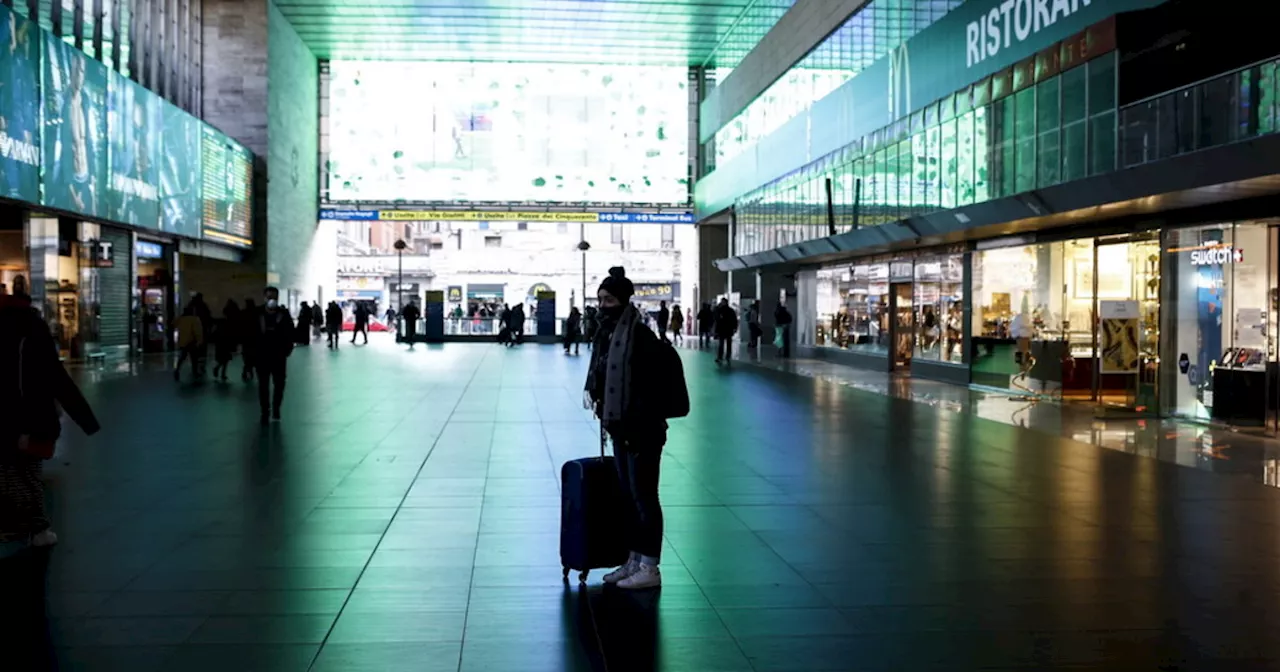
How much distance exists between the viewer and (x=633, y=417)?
19.2ft

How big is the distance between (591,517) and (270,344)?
31.3ft

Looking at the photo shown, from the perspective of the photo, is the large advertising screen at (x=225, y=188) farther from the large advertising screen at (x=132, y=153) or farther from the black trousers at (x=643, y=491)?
the black trousers at (x=643, y=491)

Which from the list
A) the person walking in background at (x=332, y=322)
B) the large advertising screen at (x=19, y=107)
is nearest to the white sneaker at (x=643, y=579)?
the large advertising screen at (x=19, y=107)

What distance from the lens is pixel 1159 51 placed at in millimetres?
16516

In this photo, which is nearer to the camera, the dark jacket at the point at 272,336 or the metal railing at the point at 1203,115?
the metal railing at the point at 1203,115

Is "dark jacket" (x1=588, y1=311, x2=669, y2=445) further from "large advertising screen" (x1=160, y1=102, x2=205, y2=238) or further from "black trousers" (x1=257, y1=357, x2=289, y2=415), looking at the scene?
"large advertising screen" (x1=160, y1=102, x2=205, y2=238)

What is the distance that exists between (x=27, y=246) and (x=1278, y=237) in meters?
24.1

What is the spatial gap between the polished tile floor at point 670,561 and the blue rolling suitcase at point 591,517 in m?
0.18

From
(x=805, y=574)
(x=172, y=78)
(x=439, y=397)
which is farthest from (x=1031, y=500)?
(x=172, y=78)

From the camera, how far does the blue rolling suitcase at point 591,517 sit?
5961 mm

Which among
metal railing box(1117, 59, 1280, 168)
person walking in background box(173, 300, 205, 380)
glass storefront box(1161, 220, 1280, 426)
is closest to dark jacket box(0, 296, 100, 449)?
metal railing box(1117, 59, 1280, 168)

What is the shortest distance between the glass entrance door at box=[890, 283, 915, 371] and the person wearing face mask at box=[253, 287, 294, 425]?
16.3 meters

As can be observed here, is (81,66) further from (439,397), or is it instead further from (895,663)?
(895,663)

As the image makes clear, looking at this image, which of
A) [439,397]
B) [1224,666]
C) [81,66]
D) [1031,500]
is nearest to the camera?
[1224,666]
